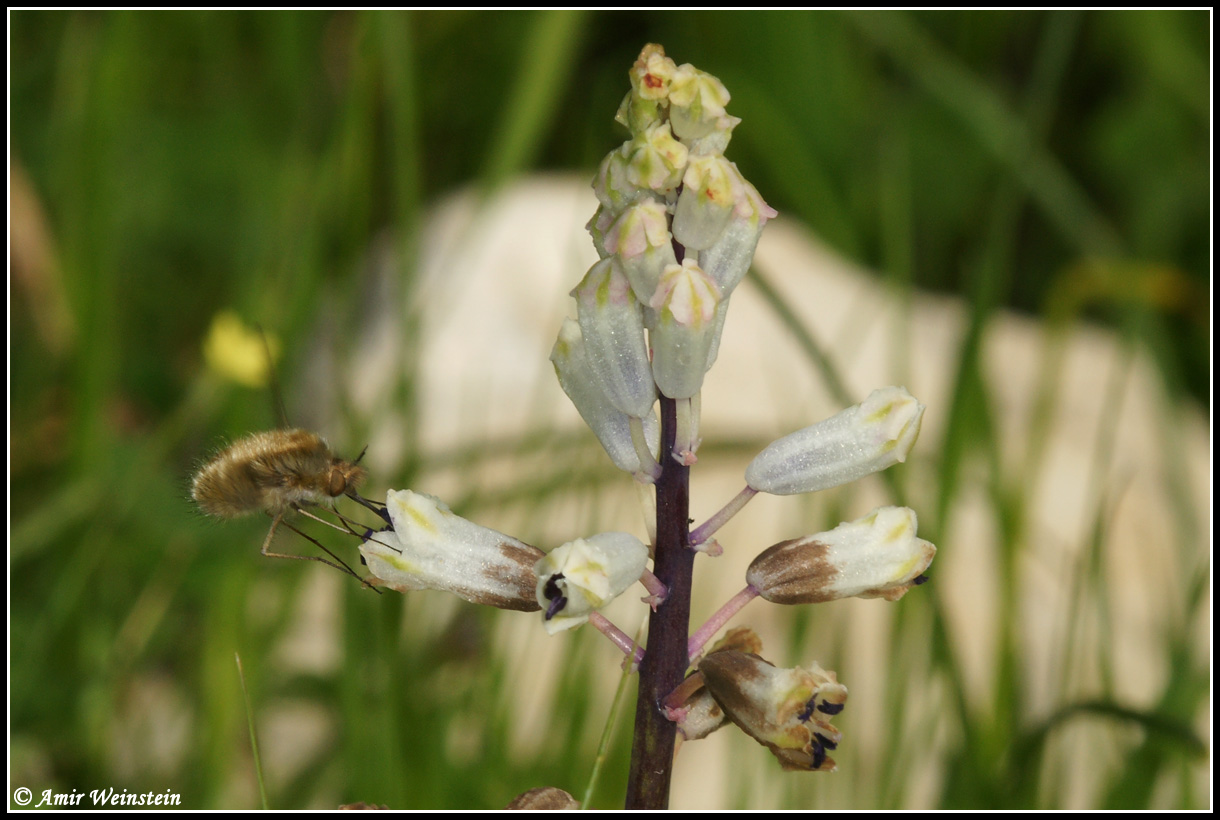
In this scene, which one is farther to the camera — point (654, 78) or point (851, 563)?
point (851, 563)

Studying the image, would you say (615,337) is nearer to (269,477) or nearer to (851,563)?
(851,563)

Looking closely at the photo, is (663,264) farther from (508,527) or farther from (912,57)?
(912,57)

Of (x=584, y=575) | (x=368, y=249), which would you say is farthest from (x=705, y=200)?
(x=368, y=249)

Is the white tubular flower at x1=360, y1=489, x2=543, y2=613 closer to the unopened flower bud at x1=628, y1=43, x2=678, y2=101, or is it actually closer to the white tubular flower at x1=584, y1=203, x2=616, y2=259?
the white tubular flower at x1=584, y1=203, x2=616, y2=259

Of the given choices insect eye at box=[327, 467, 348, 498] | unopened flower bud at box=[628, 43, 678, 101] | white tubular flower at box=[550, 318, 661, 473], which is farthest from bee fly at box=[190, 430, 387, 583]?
unopened flower bud at box=[628, 43, 678, 101]

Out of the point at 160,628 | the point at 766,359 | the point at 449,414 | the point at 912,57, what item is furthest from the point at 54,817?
the point at 912,57

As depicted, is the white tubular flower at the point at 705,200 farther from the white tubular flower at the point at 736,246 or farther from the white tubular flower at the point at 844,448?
the white tubular flower at the point at 844,448

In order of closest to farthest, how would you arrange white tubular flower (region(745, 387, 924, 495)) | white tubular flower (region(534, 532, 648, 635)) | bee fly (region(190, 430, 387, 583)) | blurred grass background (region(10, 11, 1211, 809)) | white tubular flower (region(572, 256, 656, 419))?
1. white tubular flower (region(534, 532, 648, 635))
2. white tubular flower (region(572, 256, 656, 419))
3. white tubular flower (region(745, 387, 924, 495))
4. bee fly (region(190, 430, 387, 583))
5. blurred grass background (region(10, 11, 1211, 809))
